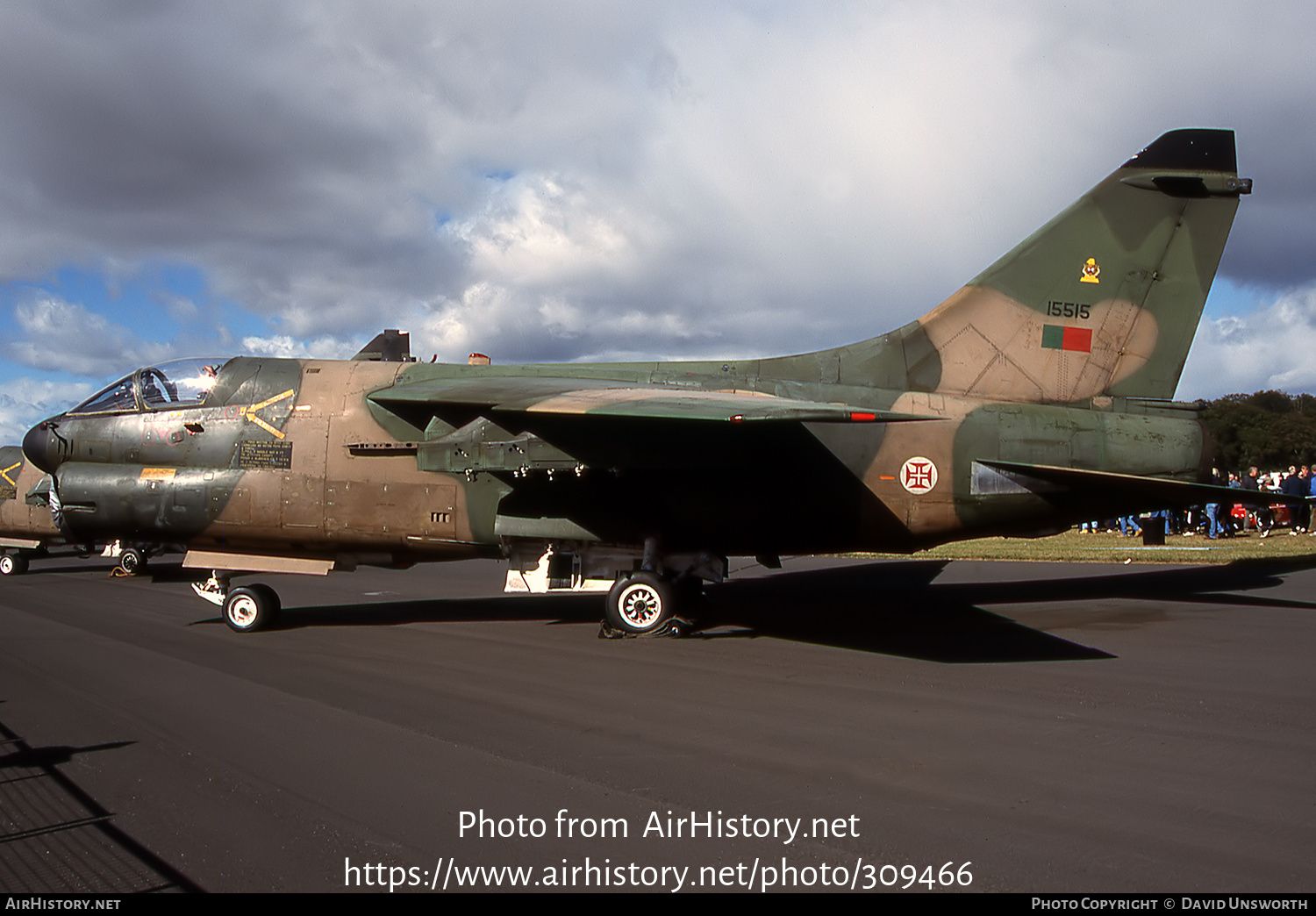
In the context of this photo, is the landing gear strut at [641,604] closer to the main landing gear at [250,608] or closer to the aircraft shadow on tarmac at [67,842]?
the main landing gear at [250,608]

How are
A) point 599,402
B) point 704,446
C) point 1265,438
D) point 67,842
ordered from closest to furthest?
point 67,842 < point 599,402 < point 704,446 < point 1265,438

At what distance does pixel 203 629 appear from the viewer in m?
11.2

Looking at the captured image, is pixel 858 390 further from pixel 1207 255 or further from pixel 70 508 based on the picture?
pixel 70 508

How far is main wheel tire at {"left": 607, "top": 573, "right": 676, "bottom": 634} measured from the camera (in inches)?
401

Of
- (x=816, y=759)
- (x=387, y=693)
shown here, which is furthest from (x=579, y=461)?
(x=816, y=759)

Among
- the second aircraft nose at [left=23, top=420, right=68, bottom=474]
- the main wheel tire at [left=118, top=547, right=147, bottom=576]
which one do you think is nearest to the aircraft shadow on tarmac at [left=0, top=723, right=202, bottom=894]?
the second aircraft nose at [left=23, top=420, right=68, bottom=474]

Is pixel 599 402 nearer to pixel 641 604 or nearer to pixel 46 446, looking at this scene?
pixel 641 604

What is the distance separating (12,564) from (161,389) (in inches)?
564

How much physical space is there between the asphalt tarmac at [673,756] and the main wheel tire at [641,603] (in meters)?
0.38

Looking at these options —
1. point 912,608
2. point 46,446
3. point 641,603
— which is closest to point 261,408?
point 46,446

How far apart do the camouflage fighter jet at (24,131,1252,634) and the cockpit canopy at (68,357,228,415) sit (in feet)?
0.10

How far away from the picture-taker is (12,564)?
21172 mm

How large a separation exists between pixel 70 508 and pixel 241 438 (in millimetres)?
2463
